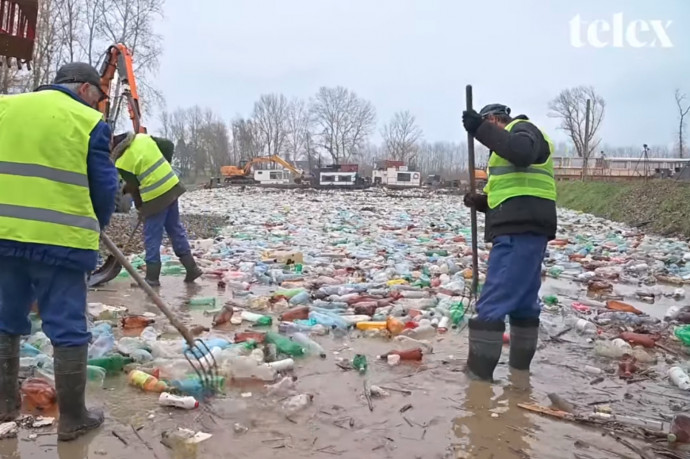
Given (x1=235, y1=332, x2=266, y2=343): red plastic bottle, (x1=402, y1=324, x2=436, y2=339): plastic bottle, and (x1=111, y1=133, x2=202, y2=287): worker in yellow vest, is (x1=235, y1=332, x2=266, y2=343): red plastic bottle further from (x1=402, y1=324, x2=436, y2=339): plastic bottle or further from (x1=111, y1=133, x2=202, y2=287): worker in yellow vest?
(x1=111, y1=133, x2=202, y2=287): worker in yellow vest

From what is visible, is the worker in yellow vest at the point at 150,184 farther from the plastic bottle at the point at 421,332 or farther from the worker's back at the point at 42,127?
the worker's back at the point at 42,127

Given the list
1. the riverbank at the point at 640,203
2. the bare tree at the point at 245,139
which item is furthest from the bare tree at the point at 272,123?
the riverbank at the point at 640,203

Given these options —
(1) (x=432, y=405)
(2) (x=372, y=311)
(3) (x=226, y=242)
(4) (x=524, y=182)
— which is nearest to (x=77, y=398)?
(1) (x=432, y=405)

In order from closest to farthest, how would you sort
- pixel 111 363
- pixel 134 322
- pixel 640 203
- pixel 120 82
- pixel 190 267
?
pixel 111 363 → pixel 134 322 → pixel 190 267 → pixel 120 82 → pixel 640 203

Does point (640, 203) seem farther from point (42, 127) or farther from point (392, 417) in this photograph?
point (42, 127)

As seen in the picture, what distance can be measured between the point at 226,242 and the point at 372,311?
5094 millimetres

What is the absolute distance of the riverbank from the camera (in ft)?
44.0

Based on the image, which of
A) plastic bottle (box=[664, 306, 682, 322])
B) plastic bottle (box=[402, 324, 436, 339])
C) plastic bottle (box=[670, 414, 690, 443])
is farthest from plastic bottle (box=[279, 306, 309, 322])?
plastic bottle (box=[664, 306, 682, 322])

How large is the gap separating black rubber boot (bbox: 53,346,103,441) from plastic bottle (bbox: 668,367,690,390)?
3210 millimetres

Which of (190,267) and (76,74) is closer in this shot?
(76,74)

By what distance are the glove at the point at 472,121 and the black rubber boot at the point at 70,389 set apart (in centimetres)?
230

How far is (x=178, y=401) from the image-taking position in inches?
115

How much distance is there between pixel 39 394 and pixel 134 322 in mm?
1547

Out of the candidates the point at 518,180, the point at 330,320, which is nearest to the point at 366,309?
the point at 330,320
